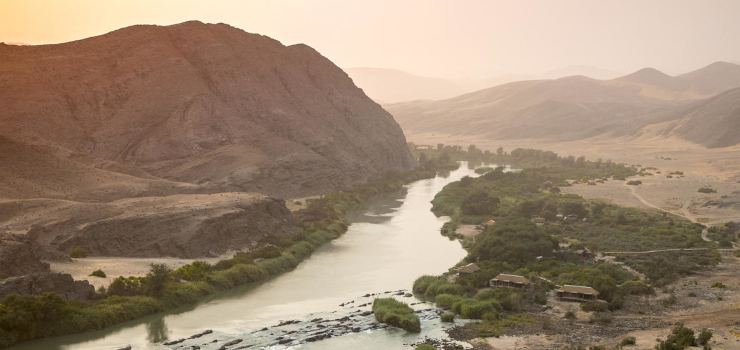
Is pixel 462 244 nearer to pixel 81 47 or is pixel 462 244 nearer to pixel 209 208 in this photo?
pixel 209 208

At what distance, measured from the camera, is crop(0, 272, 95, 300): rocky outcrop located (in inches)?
1296

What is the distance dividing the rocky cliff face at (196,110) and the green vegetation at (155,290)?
1626 centimetres

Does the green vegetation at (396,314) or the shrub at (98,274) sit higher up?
the shrub at (98,274)

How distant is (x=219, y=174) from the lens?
67750 mm

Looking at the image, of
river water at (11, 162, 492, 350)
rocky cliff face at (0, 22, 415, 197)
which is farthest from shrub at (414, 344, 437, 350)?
rocky cliff face at (0, 22, 415, 197)

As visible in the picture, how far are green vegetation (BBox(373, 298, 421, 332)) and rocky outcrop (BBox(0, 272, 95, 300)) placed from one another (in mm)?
14469

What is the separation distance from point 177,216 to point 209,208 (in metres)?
2.91

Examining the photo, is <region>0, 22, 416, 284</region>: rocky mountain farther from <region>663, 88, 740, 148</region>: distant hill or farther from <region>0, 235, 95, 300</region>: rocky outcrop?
<region>663, 88, 740, 148</region>: distant hill

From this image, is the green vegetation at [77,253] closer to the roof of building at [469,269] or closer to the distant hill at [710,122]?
the roof of building at [469,269]

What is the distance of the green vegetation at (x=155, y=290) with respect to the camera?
30688 millimetres

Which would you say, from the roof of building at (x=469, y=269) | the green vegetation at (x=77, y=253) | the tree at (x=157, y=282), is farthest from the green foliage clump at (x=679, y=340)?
the green vegetation at (x=77, y=253)

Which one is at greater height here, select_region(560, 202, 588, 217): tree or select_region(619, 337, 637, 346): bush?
select_region(560, 202, 588, 217): tree

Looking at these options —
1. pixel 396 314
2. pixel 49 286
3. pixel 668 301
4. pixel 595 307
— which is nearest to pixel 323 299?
pixel 396 314

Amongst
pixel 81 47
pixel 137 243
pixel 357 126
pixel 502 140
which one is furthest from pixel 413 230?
pixel 502 140
